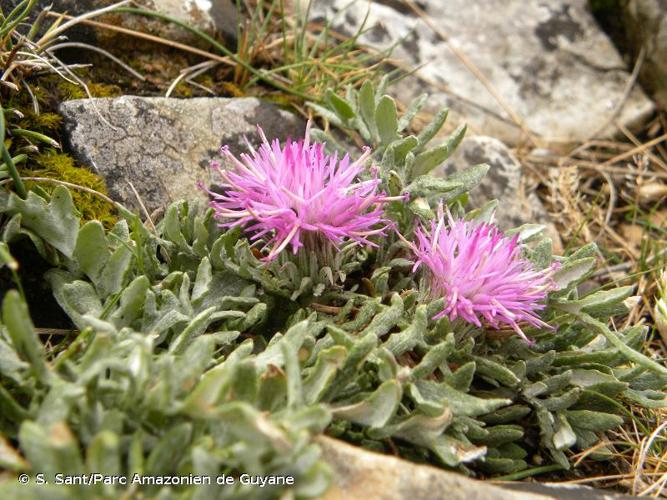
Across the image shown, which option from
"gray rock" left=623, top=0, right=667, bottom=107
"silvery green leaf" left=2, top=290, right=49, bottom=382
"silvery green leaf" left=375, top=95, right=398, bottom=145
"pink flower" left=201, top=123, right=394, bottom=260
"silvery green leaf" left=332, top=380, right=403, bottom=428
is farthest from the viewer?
"gray rock" left=623, top=0, right=667, bottom=107

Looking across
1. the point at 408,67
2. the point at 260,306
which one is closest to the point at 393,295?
the point at 260,306

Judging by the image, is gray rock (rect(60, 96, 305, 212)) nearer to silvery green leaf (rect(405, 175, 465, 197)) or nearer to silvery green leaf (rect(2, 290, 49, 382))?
silvery green leaf (rect(405, 175, 465, 197))

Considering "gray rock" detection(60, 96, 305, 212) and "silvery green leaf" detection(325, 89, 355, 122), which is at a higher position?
"silvery green leaf" detection(325, 89, 355, 122)

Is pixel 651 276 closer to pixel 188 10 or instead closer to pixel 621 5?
pixel 621 5

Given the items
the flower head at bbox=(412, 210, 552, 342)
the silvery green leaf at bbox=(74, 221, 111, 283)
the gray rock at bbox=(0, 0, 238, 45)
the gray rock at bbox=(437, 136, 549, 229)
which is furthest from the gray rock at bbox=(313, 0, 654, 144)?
the silvery green leaf at bbox=(74, 221, 111, 283)

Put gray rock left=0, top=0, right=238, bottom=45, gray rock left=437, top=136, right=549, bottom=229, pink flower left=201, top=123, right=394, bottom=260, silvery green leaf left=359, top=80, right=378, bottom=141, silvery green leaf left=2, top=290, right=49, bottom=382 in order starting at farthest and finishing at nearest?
gray rock left=437, top=136, right=549, bottom=229 → gray rock left=0, top=0, right=238, bottom=45 → silvery green leaf left=359, top=80, right=378, bottom=141 → pink flower left=201, top=123, right=394, bottom=260 → silvery green leaf left=2, top=290, right=49, bottom=382

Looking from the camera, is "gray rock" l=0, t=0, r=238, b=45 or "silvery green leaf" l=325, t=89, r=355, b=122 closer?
"silvery green leaf" l=325, t=89, r=355, b=122

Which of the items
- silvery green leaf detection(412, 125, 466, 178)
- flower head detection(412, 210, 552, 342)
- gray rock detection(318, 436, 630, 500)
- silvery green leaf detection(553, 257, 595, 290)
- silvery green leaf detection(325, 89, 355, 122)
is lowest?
gray rock detection(318, 436, 630, 500)
